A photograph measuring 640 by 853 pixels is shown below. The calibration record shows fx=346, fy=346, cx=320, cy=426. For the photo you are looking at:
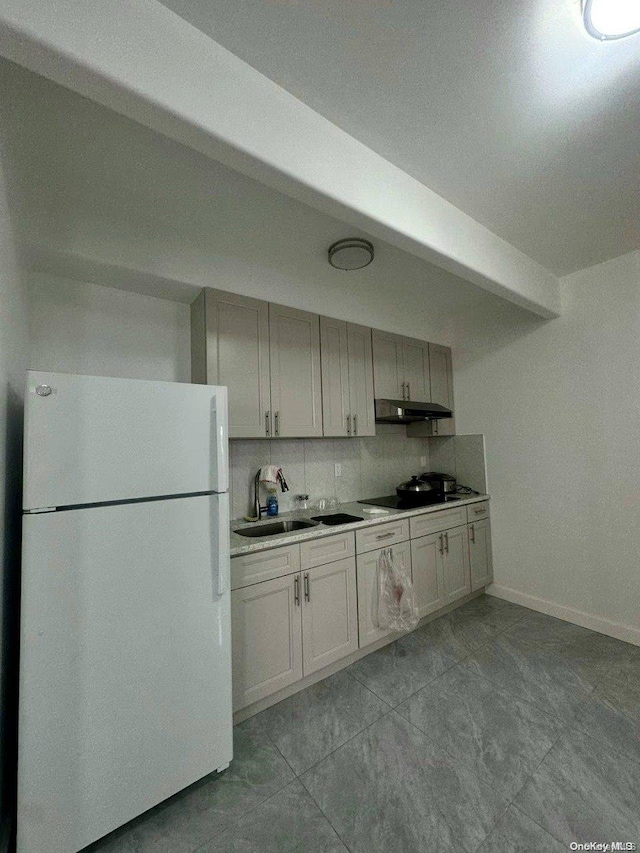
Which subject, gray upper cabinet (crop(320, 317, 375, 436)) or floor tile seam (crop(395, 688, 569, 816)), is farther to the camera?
gray upper cabinet (crop(320, 317, 375, 436))

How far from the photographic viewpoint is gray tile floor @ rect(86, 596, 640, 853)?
123 centimetres

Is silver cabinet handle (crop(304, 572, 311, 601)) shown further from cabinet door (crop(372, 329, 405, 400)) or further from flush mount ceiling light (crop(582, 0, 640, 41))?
flush mount ceiling light (crop(582, 0, 640, 41))

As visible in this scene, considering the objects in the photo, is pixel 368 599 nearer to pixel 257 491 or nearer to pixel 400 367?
pixel 257 491

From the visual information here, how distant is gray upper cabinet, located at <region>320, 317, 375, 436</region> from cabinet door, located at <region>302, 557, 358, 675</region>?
96 centimetres

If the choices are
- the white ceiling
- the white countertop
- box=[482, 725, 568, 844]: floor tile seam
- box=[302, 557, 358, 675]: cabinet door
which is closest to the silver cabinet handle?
box=[302, 557, 358, 675]: cabinet door

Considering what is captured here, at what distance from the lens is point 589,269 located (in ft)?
8.29

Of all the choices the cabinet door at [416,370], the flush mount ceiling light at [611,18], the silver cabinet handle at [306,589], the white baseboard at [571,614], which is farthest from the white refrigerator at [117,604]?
the white baseboard at [571,614]

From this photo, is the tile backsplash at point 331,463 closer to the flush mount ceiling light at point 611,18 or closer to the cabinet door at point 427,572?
the cabinet door at point 427,572

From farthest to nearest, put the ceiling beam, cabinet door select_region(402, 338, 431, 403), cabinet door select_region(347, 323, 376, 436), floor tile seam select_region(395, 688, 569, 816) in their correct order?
cabinet door select_region(402, 338, 431, 403), cabinet door select_region(347, 323, 376, 436), floor tile seam select_region(395, 688, 569, 816), the ceiling beam

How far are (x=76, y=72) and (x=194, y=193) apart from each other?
790 mm

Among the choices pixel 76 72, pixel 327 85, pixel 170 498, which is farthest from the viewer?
pixel 170 498

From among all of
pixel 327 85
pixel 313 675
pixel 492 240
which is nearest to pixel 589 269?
pixel 492 240

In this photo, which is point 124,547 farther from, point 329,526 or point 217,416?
point 329,526

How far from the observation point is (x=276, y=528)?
2.34 metres
